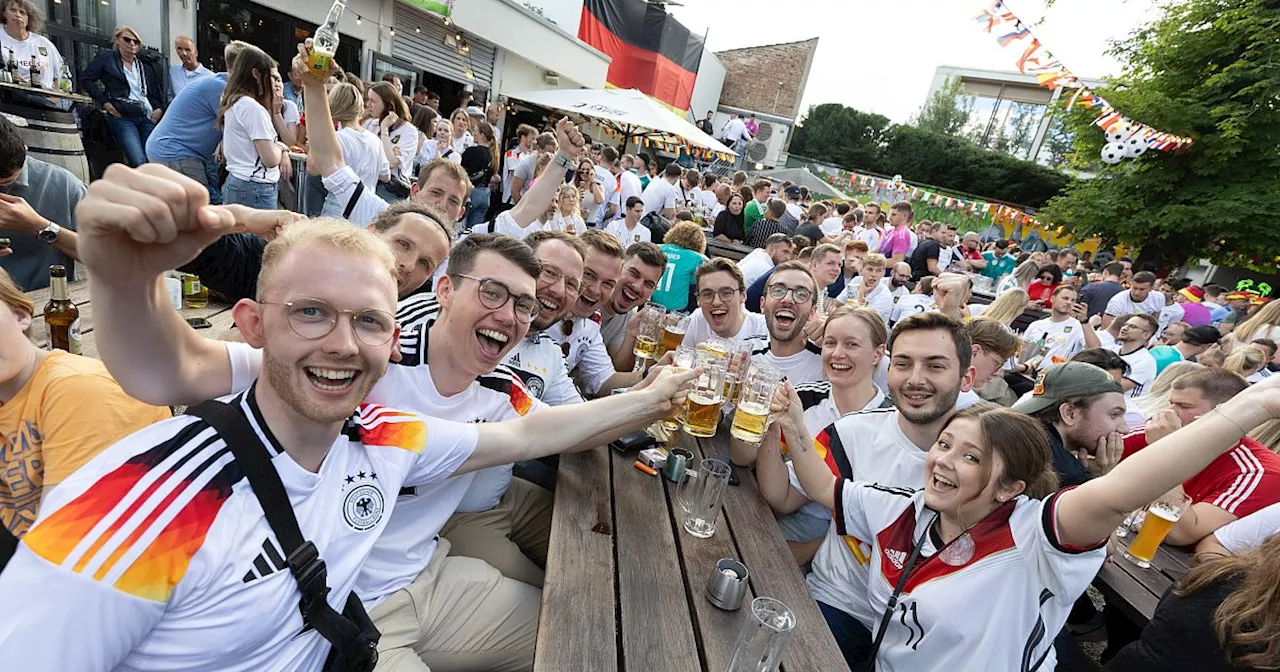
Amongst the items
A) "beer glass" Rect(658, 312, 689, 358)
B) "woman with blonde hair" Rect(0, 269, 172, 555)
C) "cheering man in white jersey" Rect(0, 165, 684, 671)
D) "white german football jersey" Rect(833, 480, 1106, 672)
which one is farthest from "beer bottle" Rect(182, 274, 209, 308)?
"white german football jersey" Rect(833, 480, 1106, 672)

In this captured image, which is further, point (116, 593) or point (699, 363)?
point (699, 363)

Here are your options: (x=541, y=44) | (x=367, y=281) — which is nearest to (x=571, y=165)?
(x=367, y=281)

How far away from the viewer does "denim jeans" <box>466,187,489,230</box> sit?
8195 millimetres

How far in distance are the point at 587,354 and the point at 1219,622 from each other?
9.44 ft

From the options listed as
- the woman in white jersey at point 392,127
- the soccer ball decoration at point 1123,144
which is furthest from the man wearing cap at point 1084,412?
the soccer ball decoration at point 1123,144

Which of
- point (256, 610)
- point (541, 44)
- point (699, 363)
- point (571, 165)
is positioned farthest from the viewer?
point (541, 44)

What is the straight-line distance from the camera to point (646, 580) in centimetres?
176

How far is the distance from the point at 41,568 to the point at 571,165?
3373 mm

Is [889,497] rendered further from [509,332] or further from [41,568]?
[41,568]

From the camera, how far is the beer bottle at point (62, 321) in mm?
2260

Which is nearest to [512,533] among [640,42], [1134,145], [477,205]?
[477,205]

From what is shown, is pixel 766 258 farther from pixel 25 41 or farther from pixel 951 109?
pixel 951 109

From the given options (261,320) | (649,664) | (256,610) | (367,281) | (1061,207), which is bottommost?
(649,664)

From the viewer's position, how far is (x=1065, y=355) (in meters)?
5.90
